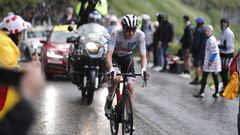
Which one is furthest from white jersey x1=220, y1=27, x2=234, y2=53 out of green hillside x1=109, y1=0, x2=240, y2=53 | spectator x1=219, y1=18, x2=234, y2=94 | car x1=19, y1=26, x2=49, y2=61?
green hillside x1=109, y1=0, x2=240, y2=53

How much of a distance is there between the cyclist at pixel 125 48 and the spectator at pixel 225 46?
18.3ft

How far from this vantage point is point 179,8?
45.0 metres

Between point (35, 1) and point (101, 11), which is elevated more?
point (35, 1)

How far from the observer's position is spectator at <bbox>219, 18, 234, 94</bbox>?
14582 millimetres

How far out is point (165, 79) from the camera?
18359mm

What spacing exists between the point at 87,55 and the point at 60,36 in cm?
487

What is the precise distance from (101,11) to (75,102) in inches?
130

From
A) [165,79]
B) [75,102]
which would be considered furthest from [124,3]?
[75,102]

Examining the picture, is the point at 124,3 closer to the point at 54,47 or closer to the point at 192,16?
the point at 192,16

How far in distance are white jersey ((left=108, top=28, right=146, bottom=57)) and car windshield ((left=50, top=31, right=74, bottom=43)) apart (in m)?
8.13

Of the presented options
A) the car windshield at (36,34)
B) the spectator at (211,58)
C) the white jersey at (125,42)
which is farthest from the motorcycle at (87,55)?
the car windshield at (36,34)

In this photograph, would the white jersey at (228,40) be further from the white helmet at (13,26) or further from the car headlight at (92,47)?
the white helmet at (13,26)

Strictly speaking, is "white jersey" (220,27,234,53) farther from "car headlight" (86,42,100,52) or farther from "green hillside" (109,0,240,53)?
"green hillside" (109,0,240,53)

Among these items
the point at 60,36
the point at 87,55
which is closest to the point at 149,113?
the point at 87,55
